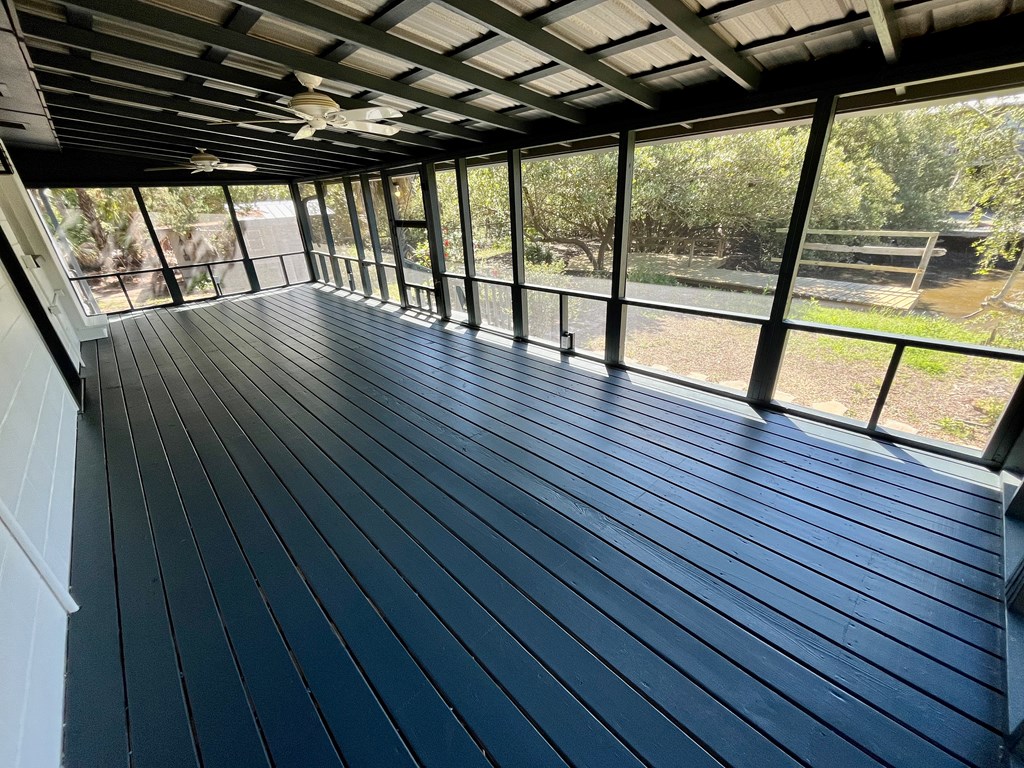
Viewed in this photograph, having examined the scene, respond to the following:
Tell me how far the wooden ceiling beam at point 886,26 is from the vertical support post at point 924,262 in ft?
3.52

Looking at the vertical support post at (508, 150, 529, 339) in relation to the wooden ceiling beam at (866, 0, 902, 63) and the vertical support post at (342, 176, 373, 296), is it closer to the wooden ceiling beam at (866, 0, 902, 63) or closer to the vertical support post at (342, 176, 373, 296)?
the wooden ceiling beam at (866, 0, 902, 63)

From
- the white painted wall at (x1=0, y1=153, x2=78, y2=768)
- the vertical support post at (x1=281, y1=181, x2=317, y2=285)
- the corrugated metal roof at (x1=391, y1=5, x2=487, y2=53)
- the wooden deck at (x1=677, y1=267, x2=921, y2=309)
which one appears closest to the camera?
the white painted wall at (x1=0, y1=153, x2=78, y2=768)

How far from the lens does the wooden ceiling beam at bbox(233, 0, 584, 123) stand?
71.1 inches

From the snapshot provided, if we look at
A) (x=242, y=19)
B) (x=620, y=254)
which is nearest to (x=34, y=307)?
(x=242, y=19)

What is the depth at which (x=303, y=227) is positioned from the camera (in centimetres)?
888

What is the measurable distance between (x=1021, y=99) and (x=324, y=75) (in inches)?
155

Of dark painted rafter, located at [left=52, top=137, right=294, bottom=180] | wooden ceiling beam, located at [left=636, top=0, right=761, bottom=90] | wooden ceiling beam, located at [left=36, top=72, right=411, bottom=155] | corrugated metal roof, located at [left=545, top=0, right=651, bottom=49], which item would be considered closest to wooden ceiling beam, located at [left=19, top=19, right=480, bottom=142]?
wooden ceiling beam, located at [left=36, top=72, right=411, bottom=155]

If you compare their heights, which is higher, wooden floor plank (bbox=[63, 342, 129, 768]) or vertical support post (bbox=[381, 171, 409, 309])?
vertical support post (bbox=[381, 171, 409, 309])

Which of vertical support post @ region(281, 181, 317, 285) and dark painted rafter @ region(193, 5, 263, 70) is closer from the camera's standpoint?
dark painted rafter @ region(193, 5, 263, 70)

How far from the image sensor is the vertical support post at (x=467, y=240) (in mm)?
5070

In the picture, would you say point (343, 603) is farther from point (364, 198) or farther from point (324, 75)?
point (364, 198)

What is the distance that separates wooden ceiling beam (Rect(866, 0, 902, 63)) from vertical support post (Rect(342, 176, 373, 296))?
728 cm

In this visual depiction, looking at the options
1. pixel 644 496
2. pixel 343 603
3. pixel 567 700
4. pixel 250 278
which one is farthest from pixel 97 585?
pixel 250 278

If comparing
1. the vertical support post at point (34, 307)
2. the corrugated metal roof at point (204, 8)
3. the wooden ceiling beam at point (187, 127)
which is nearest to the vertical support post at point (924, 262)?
the corrugated metal roof at point (204, 8)
